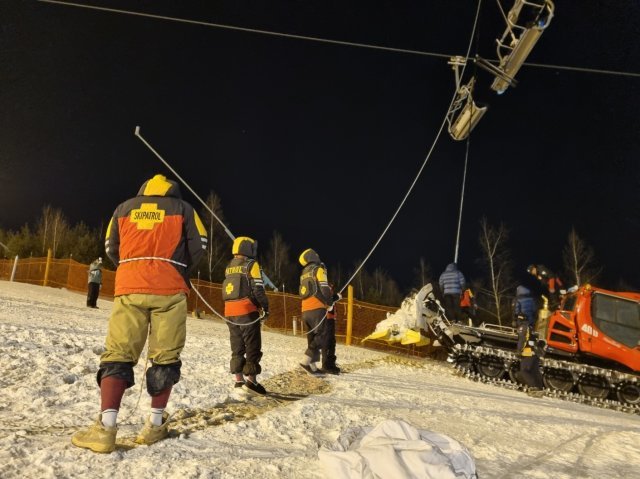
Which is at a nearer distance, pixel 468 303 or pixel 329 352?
pixel 329 352

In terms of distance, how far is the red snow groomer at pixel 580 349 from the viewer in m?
9.46

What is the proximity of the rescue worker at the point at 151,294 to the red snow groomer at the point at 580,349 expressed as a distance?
9.04 meters

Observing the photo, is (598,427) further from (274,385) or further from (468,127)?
(468,127)

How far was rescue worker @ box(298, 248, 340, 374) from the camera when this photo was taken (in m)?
7.16

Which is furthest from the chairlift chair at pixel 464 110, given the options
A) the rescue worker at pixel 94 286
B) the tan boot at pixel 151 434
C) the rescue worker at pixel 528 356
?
the rescue worker at pixel 94 286

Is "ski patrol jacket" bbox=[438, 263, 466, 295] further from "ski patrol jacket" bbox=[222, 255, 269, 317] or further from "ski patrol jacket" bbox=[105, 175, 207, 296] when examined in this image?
"ski patrol jacket" bbox=[105, 175, 207, 296]

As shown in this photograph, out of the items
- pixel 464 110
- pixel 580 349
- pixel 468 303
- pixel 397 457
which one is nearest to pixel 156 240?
pixel 397 457

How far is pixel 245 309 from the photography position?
A: 560 cm

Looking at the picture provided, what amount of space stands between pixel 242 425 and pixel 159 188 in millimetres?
1920

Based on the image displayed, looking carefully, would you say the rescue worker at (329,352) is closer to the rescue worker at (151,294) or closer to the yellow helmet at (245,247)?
the yellow helmet at (245,247)

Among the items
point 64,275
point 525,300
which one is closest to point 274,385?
point 525,300

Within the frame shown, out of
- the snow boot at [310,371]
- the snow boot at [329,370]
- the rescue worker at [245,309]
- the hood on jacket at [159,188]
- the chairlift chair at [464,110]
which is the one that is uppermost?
the chairlift chair at [464,110]

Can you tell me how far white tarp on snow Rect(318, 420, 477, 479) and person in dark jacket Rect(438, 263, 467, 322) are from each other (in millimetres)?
8345

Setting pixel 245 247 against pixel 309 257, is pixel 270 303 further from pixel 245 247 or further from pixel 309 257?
pixel 245 247
